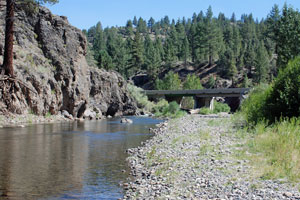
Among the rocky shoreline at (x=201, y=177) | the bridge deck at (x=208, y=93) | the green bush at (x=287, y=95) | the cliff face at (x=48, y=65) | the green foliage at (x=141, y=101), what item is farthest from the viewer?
the bridge deck at (x=208, y=93)

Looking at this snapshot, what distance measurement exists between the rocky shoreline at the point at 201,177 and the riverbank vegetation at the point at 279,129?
2.03 ft

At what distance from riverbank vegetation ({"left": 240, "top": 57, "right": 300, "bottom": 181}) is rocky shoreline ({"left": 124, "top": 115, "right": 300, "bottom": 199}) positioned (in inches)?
24.4

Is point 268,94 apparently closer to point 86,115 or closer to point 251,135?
point 251,135

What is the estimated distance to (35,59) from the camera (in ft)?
140

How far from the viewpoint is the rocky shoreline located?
923 cm

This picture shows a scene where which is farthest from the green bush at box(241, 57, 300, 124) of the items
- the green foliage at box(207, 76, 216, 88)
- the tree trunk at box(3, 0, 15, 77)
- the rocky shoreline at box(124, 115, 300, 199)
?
the green foliage at box(207, 76, 216, 88)

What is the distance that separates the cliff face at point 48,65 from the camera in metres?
38.7

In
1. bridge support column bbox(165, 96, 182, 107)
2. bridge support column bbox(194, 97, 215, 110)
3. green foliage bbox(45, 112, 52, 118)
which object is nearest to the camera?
green foliage bbox(45, 112, 52, 118)

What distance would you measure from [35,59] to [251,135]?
104 ft

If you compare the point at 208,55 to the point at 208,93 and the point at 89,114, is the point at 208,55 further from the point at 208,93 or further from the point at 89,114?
the point at 89,114

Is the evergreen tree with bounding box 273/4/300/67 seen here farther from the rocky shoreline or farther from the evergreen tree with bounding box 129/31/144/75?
the evergreen tree with bounding box 129/31/144/75

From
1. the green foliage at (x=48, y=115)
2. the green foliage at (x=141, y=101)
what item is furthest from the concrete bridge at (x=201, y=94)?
the green foliage at (x=48, y=115)

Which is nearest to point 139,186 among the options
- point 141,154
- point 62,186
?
point 62,186

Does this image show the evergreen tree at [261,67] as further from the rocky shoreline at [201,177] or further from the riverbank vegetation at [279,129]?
the rocky shoreline at [201,177]
